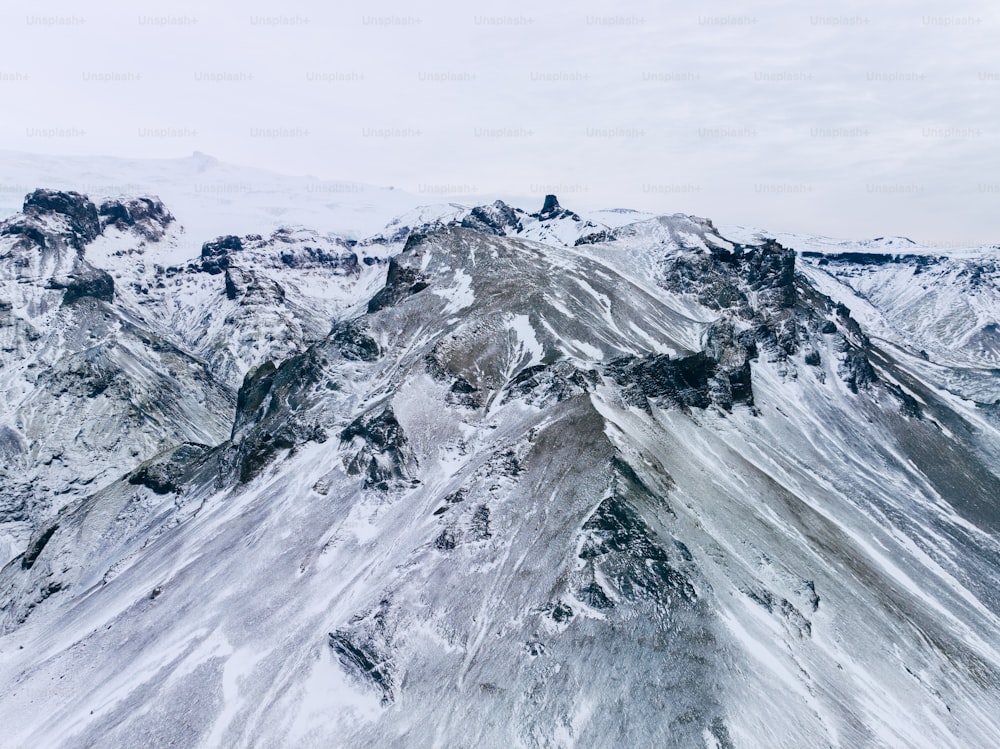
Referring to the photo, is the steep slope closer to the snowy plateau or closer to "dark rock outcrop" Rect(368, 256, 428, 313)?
the snowy plateau

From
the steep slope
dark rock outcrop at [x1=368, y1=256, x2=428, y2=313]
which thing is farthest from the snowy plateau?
dark rock outcrop at [x1=368, y1=256, x2=428, y2=313]

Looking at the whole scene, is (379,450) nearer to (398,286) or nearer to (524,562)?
(524,562)

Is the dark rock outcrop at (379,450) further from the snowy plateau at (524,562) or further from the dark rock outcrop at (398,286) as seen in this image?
the dark rock outcrop at (398,286)

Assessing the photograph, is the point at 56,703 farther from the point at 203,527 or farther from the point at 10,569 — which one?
the point at 10,569

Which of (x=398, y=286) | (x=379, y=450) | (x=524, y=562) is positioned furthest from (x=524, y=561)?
(x=398, y=286)

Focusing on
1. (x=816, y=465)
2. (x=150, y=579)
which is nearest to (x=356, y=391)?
(x=150, y=579)

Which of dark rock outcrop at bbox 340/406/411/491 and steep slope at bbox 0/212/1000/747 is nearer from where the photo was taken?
steep slope at bbox 0/212/1000/747

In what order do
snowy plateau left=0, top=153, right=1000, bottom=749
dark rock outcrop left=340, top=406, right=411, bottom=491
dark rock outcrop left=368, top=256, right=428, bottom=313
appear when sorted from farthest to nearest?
dark rock outcrop left=368, top=256, right=428, bottom=313 → dark rock outcrop left=340, top=406, right=411, bottom=491 → snowy plateau left=0, top=153, right=1000, bottom=749

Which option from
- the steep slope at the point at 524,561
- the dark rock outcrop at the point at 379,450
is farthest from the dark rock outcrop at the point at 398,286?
the dark rock outcrop at the point at 379,450

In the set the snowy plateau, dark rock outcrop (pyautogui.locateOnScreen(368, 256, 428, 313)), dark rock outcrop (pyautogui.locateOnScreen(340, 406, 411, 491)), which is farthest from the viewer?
dark rock outcrop (pyautogui.locateOnScreen(368, 256, 428, 313))
